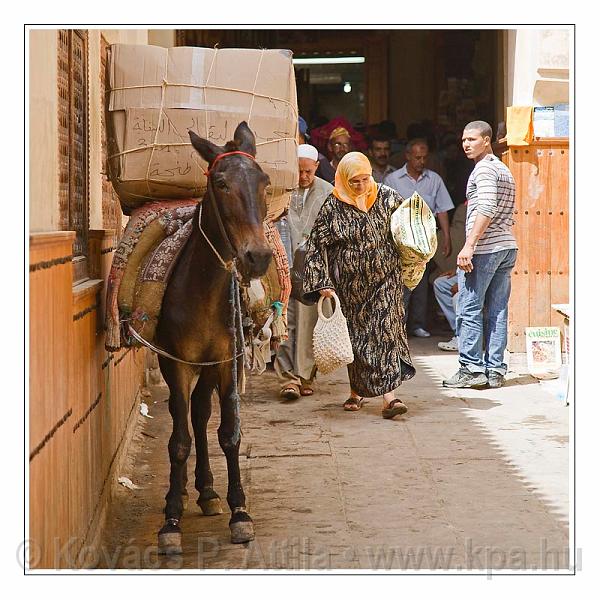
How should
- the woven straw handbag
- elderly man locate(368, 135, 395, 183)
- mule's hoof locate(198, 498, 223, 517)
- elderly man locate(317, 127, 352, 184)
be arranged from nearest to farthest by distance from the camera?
mule's hoof locate(198, 498, 223, 517), the woven straw handbag, elderly man locate(317, 127, 352, 184), elderly man locate(368, 135, 395, 183)

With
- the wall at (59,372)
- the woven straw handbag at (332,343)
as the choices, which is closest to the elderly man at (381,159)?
the woven straw handbag at (332,343)

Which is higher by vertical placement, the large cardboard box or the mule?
the large cardboard box

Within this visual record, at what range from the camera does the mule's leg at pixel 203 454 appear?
538cm

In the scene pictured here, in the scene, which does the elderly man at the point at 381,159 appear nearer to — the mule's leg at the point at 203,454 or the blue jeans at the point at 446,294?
the blue jeans at the point at 446,294

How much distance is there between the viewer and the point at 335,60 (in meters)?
17.0

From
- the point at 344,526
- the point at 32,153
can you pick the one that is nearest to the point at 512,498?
the point at 344,526

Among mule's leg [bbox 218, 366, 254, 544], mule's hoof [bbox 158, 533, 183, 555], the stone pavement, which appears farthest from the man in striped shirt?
mule's hoof [bbox 158, 533, 183, 555]

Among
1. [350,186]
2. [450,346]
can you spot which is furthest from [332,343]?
[450,346]

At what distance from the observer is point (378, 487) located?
5.87m

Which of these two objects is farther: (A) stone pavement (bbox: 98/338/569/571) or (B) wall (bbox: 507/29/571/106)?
(B) wall (bbox: 507/29/571/106)

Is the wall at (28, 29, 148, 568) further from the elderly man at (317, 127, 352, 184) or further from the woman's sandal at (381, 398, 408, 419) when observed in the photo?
the elderly man at (317, 127, 352, 184)

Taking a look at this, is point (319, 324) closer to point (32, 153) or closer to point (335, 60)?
point (32, 153)

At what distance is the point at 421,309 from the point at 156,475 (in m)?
6.01

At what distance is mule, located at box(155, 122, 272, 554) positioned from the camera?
436 cm
